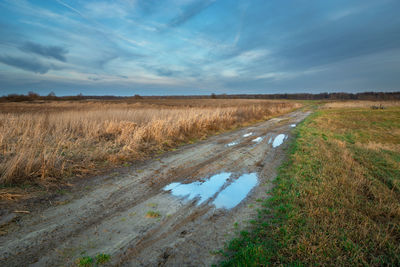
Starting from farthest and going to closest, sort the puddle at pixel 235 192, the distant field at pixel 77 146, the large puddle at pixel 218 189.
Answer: the distant field at pixel 77 146 → the large puddle at pixel 218 189 → the puddle at pixel 235 192

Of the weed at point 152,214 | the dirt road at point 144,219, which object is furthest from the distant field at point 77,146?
the weed at point 152,214

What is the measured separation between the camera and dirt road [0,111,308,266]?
2.37 m

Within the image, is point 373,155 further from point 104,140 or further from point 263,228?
point 104,140

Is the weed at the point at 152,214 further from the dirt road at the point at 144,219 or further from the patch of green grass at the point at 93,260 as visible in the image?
the patch of green grass at the point at 93,260

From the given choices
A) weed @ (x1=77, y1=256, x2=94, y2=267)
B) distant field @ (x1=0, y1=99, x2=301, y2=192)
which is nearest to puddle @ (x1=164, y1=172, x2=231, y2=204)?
weed @ (x1=77, y1=256, x2=94, y2=267)

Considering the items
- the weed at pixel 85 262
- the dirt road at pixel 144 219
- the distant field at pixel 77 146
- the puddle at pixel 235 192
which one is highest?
the distant field at pixel 77 146

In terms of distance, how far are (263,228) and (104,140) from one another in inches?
298

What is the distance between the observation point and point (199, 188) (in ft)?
14.6

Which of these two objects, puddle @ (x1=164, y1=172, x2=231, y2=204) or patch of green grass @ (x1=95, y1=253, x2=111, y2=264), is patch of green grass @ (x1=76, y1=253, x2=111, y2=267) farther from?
puddle @ (x1=164, y1=172, x2=231, y2=204)

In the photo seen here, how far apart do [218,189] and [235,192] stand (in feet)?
1.36

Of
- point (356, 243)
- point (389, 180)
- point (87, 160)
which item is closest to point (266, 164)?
point (389, 180)

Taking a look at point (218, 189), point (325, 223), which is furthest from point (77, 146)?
point (325, 223)

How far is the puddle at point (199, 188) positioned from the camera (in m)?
4.06

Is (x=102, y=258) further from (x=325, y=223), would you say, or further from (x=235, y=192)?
(x=325, y=223)
